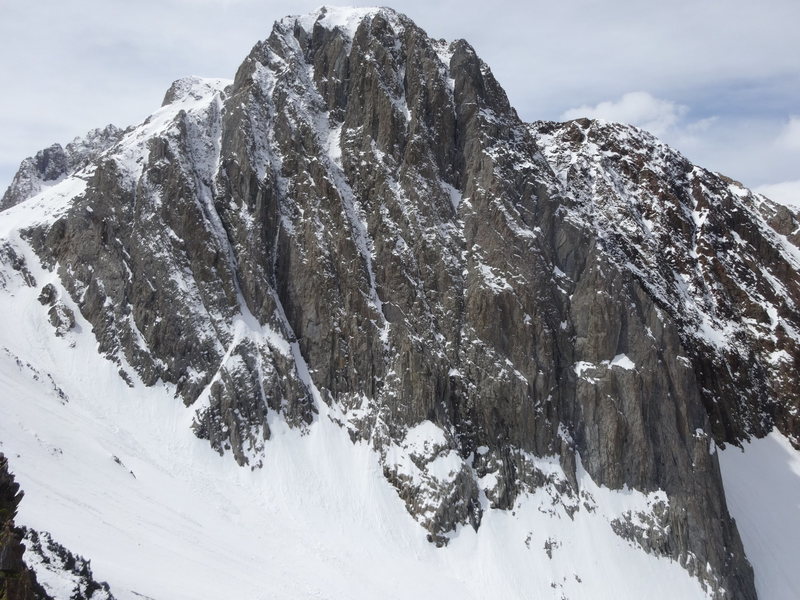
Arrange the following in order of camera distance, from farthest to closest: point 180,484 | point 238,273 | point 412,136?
point 412,136 < point 238,273 < point 180,484

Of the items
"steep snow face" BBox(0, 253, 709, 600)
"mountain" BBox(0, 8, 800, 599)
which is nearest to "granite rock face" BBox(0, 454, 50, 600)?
"steep snow face" BBox(0, 253, 709, 600)

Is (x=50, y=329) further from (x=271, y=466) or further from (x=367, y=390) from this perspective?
(x=367, y=390)

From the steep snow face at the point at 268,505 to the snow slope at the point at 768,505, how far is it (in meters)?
12.0

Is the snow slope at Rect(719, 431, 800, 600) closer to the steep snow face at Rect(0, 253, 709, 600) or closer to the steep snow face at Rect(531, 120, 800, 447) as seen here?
the steep snow face at Rect(531, 120, 800, 447)

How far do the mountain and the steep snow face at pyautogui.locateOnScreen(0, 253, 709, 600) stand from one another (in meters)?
0.24

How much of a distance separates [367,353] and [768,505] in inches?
1807

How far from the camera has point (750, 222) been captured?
86312 mm

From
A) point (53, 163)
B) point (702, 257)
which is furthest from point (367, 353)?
point (53, 163)

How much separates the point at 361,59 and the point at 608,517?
175 feet

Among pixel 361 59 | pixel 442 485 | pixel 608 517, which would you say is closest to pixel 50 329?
pixel 442 485

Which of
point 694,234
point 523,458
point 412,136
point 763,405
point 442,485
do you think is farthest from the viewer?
point 694,234

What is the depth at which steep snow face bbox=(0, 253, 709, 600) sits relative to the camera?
1437 inches

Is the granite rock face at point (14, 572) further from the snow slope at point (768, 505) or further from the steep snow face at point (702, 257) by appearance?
the snow slope at point (768, 505)

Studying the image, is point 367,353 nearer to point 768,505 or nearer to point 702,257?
point 768,505
